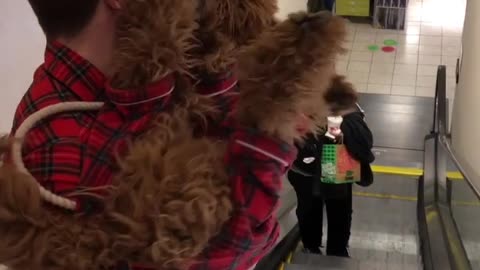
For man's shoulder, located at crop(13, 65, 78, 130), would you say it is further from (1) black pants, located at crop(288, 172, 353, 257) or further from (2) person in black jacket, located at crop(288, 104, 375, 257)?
(1) black pants, located at crop(288, 172, 353, 257)

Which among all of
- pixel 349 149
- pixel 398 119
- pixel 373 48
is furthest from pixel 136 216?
pixel 373 48

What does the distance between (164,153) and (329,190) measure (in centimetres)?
241

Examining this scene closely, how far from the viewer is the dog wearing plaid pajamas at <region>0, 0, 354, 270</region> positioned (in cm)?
89

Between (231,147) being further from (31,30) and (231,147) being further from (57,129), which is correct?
(31,30)

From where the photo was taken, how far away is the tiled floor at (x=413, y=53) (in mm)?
6973

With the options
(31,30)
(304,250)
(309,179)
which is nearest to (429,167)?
(304,250)

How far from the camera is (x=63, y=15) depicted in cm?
105

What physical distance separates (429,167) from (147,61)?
3665 mm

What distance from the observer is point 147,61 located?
3.34ft

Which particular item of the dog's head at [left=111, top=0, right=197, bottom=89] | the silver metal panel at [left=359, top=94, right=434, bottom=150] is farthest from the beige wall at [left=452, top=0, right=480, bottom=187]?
the dog's head at [left=111, top=0, right=197, bottom=89]

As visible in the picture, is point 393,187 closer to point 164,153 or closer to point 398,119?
point 398,119

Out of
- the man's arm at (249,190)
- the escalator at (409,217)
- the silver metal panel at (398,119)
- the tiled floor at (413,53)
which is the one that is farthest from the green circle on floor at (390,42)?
the man's arm at (249,190)

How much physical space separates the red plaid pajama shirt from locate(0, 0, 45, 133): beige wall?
4.50 ft

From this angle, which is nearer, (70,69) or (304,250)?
(70,69)
